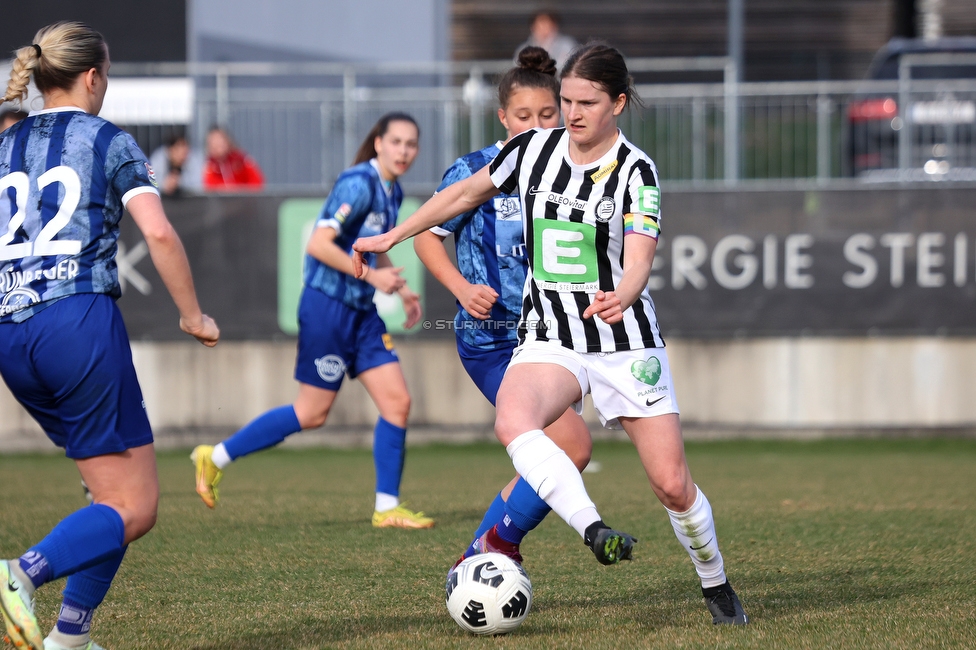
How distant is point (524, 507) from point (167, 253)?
5.44ft

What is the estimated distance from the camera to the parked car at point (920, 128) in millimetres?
12031

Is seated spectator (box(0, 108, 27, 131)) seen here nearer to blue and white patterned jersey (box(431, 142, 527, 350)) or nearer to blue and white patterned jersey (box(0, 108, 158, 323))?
blue and white patterned jersey (box(431, 142, 527, 350))

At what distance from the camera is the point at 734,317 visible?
38.5ft

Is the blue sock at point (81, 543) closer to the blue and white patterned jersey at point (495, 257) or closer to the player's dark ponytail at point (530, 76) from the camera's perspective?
the blue and white patterned jersey at point (495, 257)

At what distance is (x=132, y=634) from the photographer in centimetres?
419

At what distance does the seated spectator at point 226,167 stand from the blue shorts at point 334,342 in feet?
18.1

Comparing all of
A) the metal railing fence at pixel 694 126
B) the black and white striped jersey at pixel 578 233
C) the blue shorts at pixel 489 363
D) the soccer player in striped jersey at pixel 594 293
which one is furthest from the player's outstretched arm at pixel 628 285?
the metal railing fence at pixel 694 126

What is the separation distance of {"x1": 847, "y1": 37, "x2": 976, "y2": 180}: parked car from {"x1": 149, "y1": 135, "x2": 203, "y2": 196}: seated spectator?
22.1 feet

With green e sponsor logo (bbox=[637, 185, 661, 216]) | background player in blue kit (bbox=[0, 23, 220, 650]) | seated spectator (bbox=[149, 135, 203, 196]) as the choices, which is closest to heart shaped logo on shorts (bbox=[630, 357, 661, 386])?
green e sponsor logo (bbox=[637, 185, 661, 216])

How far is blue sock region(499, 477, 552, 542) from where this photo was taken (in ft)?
14.5

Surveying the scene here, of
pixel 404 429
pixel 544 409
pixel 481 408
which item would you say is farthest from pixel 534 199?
pixel 481 408

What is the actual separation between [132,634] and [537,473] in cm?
156

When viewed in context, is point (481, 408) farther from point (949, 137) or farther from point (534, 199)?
point (534, 199)

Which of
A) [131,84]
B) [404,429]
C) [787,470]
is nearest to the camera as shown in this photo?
[404,429]
